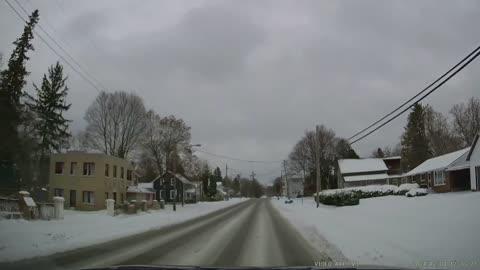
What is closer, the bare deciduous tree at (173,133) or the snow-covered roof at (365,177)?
the bare deciduous tree at (173,133)

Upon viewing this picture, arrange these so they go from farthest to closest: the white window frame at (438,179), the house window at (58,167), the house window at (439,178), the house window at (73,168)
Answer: the house window at (58,167), the house window at (73,168), the house window at (439,178), the white window frame at (438,179)

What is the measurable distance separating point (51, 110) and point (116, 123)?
9.71m

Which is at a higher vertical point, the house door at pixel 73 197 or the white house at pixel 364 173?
the white house at pixel 364 173

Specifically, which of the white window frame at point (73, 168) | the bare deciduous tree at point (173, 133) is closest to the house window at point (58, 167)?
the white window frame at point (73, 168)

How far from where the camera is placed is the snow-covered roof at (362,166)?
83.6 metres

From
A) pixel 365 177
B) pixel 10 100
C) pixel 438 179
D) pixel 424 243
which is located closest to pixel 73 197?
pixel 10 100

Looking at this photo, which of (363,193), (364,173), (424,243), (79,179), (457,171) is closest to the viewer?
(424,243)

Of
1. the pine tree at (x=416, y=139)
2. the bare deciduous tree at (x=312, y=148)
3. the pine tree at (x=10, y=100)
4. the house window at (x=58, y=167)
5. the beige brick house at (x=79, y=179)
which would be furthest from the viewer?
the bare deciduous tree at (x=312, y=148)

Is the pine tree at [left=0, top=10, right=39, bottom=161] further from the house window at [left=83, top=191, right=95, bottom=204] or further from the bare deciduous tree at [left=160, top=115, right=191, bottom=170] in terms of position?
the bare deciduous tree at [left=160, top=115, right=191, bottom=170]

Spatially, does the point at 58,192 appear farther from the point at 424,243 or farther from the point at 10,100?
the point at 424,243

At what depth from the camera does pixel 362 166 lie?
3337 inches

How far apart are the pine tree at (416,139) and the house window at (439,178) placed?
33.6 m

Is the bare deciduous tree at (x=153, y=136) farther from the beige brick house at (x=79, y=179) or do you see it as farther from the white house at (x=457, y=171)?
the white house at (x=457, y=171)

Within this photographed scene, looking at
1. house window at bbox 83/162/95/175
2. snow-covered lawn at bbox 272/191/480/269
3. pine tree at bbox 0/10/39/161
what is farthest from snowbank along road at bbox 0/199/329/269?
house window at bbox 83/162/95/175
